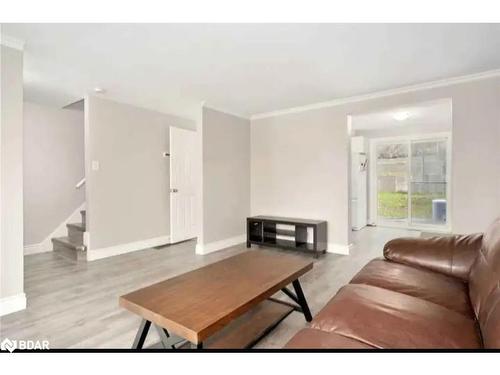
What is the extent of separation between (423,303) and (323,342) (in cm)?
63

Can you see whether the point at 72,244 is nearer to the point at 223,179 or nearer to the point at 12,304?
the point at 12,304

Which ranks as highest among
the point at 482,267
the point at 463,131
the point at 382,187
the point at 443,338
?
the point at 463,131

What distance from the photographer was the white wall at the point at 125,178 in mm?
3746

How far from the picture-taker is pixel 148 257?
3.84m

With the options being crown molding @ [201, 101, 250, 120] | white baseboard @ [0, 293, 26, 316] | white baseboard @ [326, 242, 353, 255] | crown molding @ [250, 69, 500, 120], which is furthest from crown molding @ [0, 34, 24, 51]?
white baseboard @ [326, 242, 353, 255]

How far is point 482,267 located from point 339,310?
93cm

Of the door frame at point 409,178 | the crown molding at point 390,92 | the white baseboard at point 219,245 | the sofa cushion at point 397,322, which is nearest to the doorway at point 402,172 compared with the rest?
the door frame at point 409,178

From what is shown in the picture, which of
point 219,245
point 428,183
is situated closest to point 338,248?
point 219,245

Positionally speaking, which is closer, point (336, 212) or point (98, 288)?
point (98, 288)

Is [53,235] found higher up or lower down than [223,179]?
lower down

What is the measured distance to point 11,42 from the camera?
7.20 ft

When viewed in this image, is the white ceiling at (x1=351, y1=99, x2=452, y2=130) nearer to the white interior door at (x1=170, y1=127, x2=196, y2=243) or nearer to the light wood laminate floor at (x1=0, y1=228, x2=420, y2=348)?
the light wood laminate floor at (x1=0, y1=228, x2=420, y2=348)

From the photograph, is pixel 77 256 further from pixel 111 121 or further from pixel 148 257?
pixel 111 121

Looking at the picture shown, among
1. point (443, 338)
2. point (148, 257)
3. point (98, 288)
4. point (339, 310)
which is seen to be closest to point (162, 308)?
point (339, 310)
